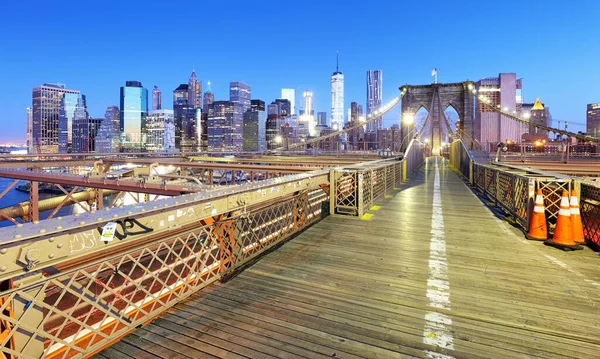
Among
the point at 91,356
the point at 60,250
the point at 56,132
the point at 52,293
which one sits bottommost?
→ the point at 52,293

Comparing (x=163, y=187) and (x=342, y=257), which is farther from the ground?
(x=163, y=187)

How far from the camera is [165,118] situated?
18412 centimetres

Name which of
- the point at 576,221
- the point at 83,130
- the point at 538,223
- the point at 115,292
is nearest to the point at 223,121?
the point at 83,130

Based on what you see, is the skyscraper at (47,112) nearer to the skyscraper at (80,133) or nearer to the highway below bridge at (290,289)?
the skyscraper at (80,133)

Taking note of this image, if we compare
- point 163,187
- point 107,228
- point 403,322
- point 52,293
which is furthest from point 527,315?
point 52,293

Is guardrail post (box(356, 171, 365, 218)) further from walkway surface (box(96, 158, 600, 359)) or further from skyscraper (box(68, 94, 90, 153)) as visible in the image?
skyscraper (box(68, 94, 90, 153))

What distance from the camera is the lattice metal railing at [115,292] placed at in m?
2.47

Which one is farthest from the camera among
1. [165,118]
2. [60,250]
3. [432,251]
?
[165,118]

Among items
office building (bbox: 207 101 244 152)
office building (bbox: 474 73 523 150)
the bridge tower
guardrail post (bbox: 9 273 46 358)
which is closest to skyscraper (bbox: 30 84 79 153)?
office building (bbox: 207 101 244 152)

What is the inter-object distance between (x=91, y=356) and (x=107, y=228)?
1263 mm

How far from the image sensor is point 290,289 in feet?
14.3

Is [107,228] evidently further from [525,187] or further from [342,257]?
[525,187]

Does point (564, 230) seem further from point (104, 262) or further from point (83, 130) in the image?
point (83, 130)

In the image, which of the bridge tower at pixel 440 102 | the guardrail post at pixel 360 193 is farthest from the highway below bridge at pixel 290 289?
the bridge tower at pixel 440 102
